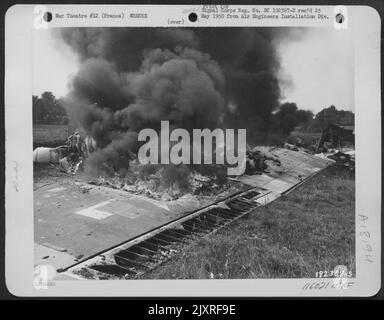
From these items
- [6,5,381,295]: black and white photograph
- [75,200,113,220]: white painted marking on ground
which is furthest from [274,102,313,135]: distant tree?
[75,200,113,220]: white painted marking on ground

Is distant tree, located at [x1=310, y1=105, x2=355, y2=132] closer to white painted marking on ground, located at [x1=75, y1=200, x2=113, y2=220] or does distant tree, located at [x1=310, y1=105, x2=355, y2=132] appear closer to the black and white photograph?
the black and white photograph

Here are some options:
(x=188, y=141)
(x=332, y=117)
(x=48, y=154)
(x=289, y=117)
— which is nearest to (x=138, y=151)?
(x=188, y=141)

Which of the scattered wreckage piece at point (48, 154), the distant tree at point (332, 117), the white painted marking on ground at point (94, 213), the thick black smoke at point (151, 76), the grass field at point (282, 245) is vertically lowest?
the grass field at point (282, 245)

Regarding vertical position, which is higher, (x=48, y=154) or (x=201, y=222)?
(x=48, y=154)

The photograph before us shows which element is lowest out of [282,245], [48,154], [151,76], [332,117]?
[282,245]
